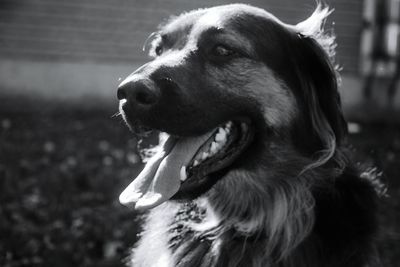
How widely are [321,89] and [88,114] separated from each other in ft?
21.8

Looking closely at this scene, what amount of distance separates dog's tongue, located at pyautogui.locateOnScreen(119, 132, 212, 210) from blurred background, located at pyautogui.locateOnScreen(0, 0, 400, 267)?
1.49 m

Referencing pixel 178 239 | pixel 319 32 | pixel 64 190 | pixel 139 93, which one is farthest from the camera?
pixel 64 190

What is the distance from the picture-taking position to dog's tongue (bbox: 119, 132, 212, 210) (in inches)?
136

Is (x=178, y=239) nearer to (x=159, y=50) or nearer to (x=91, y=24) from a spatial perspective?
(x=159, y=50)

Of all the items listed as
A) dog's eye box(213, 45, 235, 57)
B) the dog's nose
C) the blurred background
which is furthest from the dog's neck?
the blurred background

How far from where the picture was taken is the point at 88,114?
33.3ft

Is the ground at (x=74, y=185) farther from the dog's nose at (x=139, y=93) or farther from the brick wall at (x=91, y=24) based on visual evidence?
the brick wall at (x=91, y=24)

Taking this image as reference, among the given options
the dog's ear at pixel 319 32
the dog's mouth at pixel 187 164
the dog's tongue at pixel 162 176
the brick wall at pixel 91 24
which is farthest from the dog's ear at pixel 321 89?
the brick wall at pixel 91 24

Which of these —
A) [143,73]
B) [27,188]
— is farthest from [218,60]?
[27,188]

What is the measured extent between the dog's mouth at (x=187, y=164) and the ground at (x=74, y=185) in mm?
1052

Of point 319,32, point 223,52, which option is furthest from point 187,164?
point 319,32

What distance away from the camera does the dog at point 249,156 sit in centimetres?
357

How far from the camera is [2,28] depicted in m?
12.2

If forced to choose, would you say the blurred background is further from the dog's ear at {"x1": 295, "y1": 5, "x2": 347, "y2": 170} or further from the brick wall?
the dog's ear at {"x1": 295, "y1": 5, "x2": 347, "y2": 170}
